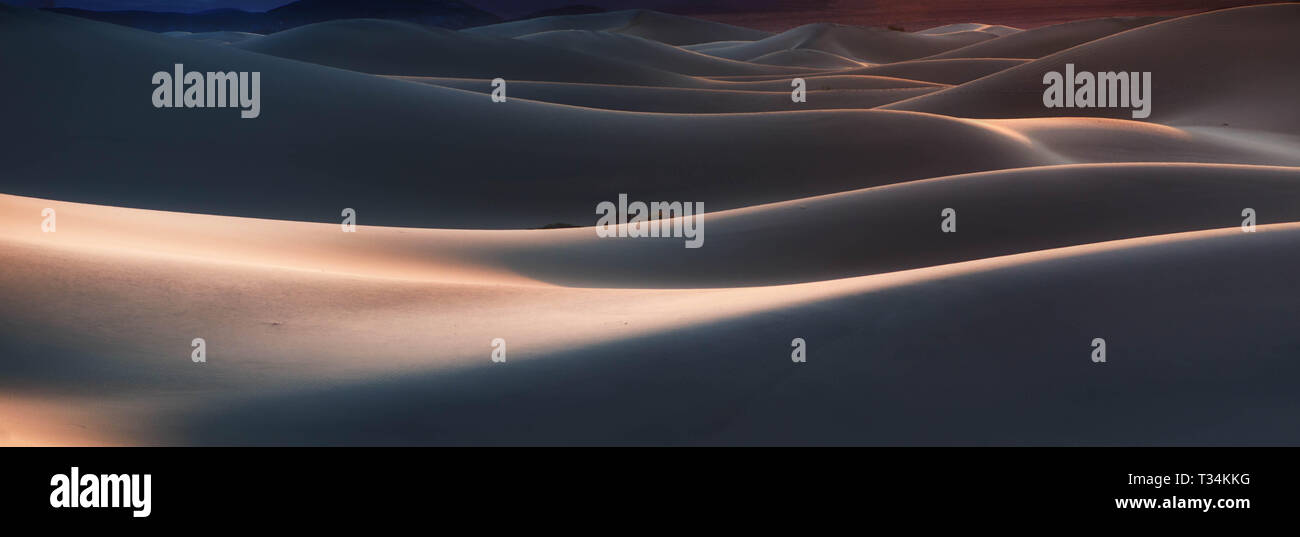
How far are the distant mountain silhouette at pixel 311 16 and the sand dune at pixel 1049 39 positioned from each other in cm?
7898

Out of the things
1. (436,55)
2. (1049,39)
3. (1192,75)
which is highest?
(1049,39)

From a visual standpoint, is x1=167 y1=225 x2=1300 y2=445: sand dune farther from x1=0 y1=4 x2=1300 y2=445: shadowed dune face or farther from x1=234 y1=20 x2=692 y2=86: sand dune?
x1=234 y1=20 x2=692 y2=86: sand dune

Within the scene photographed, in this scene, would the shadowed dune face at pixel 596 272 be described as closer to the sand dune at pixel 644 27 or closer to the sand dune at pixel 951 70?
the sand dune at pixel 951 70

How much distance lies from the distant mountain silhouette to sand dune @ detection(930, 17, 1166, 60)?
78979 mm

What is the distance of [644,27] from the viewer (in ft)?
363

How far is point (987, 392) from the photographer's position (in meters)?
4.20

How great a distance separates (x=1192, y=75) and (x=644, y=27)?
8557cm

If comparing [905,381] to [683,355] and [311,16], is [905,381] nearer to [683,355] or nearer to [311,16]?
[683,355]

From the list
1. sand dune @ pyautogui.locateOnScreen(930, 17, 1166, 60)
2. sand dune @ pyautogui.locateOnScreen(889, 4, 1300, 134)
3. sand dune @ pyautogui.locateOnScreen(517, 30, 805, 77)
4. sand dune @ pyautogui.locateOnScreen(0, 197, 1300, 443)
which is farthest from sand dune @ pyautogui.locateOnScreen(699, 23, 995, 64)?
sand dune @ pyautogui.locateOnScreen(0, 197, 1300, 443)

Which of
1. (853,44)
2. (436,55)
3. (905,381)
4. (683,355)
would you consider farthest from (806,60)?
(905,381)

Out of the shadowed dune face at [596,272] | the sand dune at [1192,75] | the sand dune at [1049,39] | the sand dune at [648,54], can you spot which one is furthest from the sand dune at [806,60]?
the shadowed dune face at [596,272]

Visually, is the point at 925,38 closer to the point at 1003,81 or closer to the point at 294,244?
the point at 1003,81

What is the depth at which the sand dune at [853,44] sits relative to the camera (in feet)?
281

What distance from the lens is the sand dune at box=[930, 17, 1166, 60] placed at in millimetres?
51375
